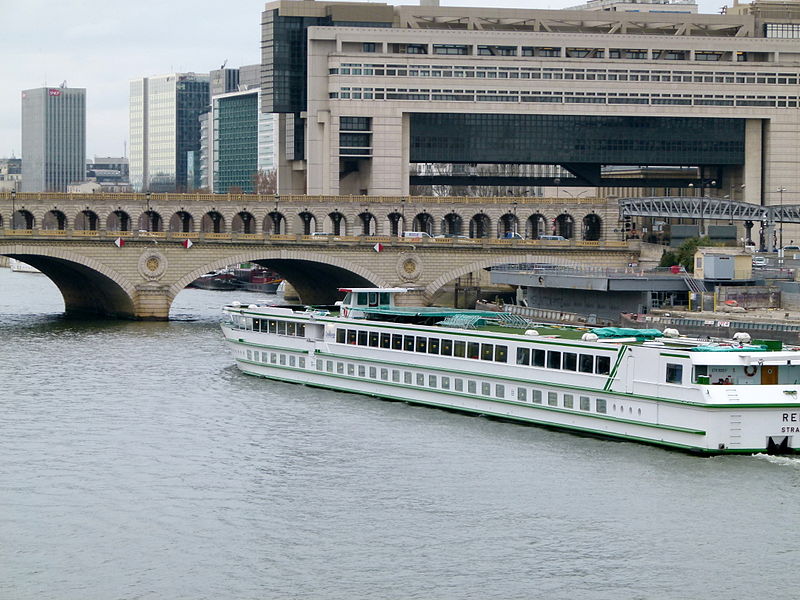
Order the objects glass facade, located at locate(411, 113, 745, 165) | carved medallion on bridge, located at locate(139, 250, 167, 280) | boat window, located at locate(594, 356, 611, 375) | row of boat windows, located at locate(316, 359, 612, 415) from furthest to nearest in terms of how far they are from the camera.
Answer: glass facade, located at locate(411, 113, 745, 165)
carved medallion on bridge, located at locate(139, 250, 167, 280)
row of boat windows, located at locate(316, 359, 612, 415)
boat window, located at locate(594, 356, 611, 375)

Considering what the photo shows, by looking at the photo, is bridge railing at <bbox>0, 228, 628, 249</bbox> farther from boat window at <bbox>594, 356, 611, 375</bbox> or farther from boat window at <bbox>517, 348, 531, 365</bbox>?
boat window at <bbox>594, 356, 611, 375</bbox>

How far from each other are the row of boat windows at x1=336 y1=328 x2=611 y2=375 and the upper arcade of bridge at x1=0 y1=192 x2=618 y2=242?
41.9 m

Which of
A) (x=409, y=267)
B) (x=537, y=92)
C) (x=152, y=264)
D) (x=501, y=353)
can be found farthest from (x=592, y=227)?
(x=501, y=353)

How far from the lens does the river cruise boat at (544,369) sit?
54.9 metres

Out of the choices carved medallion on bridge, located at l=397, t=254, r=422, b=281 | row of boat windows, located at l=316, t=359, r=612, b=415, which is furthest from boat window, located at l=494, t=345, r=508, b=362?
carved medallion on bridge, located at l=397, t=254, r=422, b=281

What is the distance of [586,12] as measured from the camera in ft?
498

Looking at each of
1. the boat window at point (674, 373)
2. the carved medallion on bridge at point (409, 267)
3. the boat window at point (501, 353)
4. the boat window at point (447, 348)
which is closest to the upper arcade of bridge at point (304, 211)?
the carved medallion on bridge at point (409, 267)

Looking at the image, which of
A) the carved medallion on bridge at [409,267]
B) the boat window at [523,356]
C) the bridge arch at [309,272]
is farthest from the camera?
the carved medallion on bridge at [409,267]

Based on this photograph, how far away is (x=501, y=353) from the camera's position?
6481cm

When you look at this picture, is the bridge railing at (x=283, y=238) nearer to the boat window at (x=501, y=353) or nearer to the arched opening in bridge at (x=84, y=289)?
the arched opening in bridge at (x=84, y=289)

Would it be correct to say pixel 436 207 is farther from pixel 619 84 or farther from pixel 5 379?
pixel 5 379

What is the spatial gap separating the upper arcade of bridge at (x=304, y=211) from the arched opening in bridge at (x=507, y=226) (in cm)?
15

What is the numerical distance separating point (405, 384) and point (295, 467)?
49.9 feet

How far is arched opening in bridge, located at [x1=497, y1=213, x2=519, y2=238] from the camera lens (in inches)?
4959
